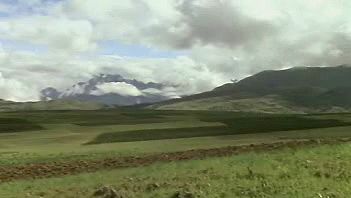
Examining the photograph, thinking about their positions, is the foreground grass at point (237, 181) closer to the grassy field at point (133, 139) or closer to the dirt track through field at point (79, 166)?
the dirt track through field at point (79, 166)

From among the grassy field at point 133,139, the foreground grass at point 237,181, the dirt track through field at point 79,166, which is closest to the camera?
the foreground grass at point 237,181

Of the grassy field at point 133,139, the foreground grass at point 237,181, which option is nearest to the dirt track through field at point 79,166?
the grassy field at point 133,139

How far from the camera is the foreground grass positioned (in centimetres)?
2039

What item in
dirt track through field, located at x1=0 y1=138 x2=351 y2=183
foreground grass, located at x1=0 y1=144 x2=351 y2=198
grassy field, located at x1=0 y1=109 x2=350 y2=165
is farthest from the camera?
grassy field, located at x1=0 y1=109 x2=350 y2=165

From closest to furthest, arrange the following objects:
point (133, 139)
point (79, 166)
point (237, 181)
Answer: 1. point (237, 181)
2. point (79, 166)
3. point (133, 139)

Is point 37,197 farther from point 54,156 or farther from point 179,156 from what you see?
point 54,156

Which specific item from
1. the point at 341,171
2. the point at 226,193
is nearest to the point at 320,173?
the point at 341,171

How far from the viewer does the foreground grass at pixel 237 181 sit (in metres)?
20.4

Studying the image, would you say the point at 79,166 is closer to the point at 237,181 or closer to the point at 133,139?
the point at 237,181

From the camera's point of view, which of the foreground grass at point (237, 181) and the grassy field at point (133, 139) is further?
the grassy field at point (133, 139)

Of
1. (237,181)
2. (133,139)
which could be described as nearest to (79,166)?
(237,181)

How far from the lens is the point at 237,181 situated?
23.1 m

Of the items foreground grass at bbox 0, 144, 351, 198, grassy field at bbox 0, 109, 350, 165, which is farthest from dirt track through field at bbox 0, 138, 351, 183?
foreground grass at bbox 0, 144, 351, 198

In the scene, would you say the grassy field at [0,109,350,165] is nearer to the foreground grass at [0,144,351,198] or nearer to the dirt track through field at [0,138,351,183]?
the dirt track through field at [0,138,351,183]
